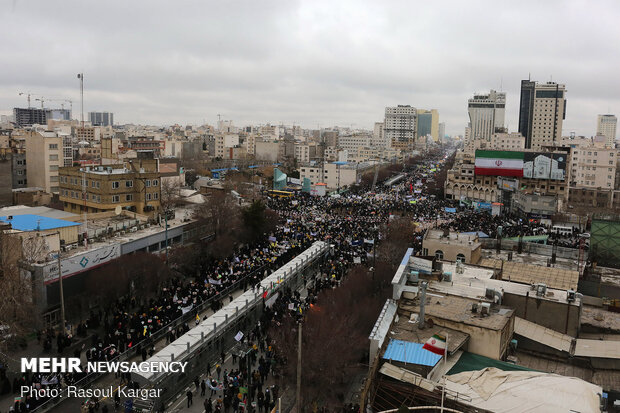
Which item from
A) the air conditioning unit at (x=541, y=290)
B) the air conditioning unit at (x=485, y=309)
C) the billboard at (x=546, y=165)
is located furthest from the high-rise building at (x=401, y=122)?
the air conditioning unit at (x=485, y=309)

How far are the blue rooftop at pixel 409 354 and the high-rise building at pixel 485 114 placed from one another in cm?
15793

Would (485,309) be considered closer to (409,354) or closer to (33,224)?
(409,354)

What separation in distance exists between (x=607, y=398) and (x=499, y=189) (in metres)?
52.5

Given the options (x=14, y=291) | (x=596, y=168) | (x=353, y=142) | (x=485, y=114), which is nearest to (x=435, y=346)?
(x=14, y=291)

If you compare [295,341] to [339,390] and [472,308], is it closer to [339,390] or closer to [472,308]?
[339,390]

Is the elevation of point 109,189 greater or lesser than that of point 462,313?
greater

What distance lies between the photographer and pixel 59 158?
41625mm

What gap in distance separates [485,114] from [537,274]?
155429mm

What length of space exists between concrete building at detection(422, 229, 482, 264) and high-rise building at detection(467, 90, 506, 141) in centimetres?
14536

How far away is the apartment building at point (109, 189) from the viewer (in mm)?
28844

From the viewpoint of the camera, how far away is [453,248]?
22.1 meters

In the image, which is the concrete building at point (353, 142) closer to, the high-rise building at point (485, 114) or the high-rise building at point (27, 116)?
the high-rise building at point (485, 114)

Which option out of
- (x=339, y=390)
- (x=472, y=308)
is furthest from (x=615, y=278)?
(x=339, y=390)

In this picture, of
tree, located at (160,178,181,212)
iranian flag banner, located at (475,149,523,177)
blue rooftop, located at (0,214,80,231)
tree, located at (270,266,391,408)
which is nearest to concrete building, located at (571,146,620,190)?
iranian flag banner, located at (475,149,523,177)
